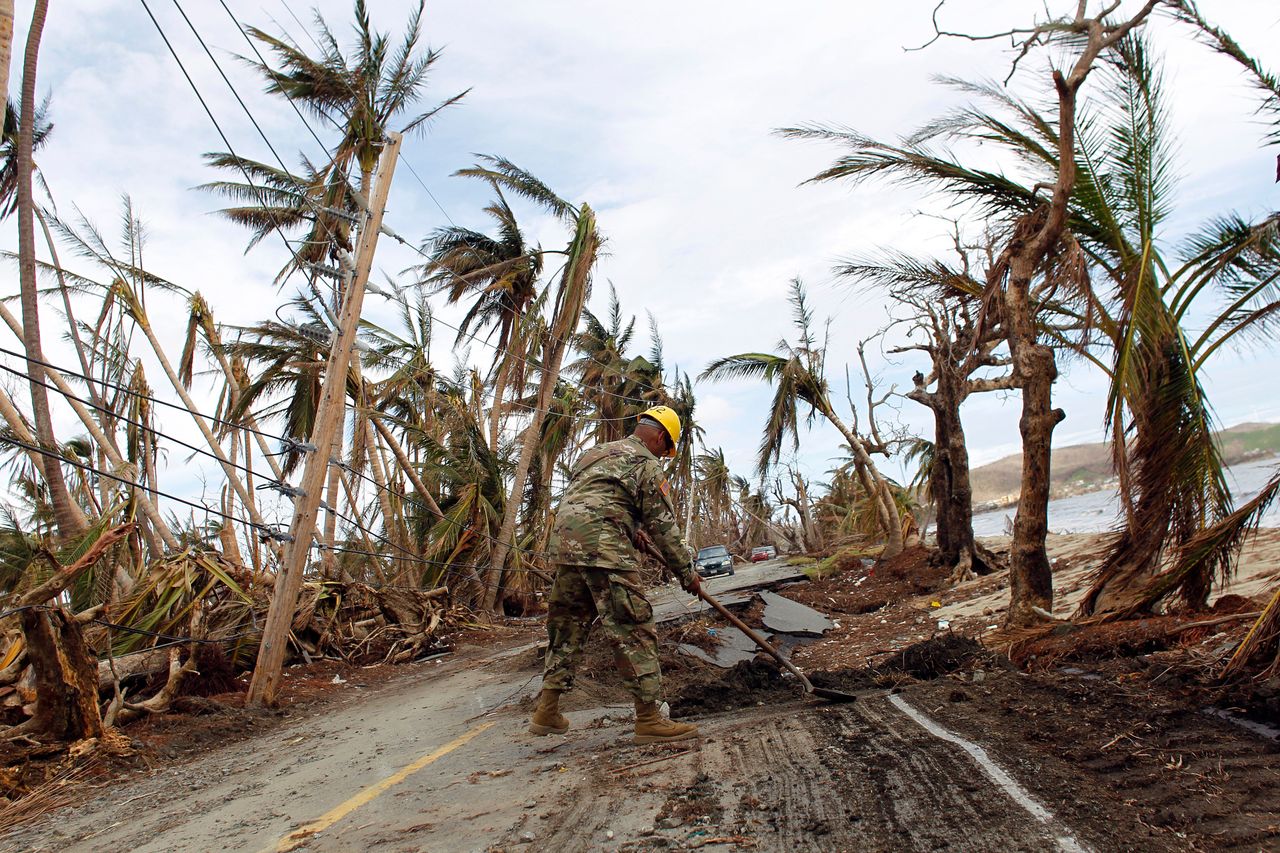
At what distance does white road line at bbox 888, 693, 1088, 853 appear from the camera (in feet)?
9.71

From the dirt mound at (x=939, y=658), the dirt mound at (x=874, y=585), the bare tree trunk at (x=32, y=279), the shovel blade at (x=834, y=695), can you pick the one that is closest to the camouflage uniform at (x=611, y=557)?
the shovel blade at (x=834, y=695)

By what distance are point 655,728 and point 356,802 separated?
5.42 ft

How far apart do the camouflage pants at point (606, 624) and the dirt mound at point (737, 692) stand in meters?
1.01

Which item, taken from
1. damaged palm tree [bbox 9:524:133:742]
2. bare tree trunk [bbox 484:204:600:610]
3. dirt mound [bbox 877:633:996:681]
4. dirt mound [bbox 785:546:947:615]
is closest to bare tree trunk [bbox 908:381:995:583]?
dirt mound [bbox 785:546:947:615]

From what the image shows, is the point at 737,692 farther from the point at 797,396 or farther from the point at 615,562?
the point at 797,396

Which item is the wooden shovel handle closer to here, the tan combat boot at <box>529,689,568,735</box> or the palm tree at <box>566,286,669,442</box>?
the tan combat boot at <box>529,689,568,735</box>

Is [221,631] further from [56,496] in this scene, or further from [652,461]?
[652,461]

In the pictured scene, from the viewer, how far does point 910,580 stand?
648 inches

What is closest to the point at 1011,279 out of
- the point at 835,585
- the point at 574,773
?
the point at 574,773

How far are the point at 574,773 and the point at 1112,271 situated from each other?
6573 mm

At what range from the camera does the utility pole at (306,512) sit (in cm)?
891

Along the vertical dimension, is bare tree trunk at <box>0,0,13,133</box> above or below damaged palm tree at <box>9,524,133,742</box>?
above

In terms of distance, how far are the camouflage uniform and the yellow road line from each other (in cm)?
92

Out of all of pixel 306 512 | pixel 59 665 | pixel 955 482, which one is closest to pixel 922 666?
pixel 306 512
